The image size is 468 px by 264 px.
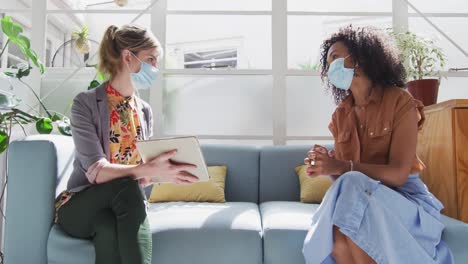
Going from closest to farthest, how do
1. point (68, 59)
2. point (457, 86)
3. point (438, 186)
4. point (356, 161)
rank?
1. point (356, 161)
2. point (438, 186)
3. point (457, 86)
4. point (68, 59)

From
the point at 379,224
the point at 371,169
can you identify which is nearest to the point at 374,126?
the point at 371,169

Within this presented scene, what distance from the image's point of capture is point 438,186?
68.4 inches

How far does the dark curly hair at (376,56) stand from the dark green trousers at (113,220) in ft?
3.30

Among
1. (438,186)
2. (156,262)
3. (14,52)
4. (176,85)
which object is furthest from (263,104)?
(14,52)

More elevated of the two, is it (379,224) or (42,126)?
(42,126)

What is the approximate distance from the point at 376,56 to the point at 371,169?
1.57ft

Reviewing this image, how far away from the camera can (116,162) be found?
5.02ft

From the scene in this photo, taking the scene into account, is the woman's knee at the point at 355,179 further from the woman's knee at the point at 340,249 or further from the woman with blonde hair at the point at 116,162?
the woman with blonde hair at the point at 116,162

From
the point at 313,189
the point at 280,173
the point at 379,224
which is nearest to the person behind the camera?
the point at 379,224

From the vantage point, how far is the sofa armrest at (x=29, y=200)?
145cm

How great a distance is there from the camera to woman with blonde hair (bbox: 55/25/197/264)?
1241 millimetres

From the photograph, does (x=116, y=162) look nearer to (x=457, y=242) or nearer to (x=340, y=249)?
(x=340, y=249)

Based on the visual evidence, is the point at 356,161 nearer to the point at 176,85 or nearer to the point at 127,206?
the point at 127,206

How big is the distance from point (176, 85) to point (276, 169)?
1.02m
